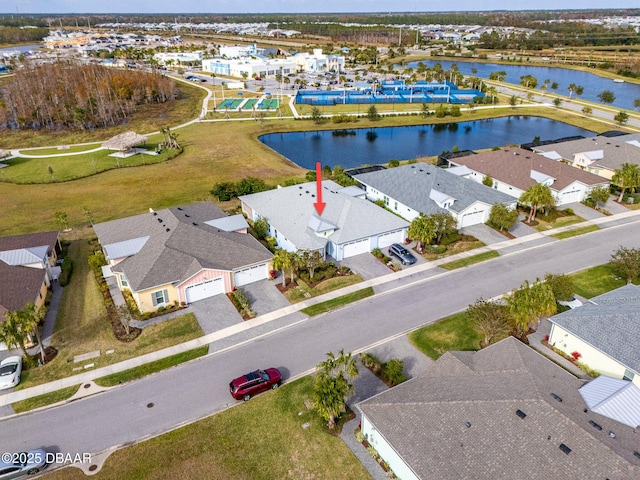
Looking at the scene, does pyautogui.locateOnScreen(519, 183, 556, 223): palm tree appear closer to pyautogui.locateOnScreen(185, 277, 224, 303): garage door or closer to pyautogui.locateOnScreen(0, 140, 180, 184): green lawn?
pyautogui.locateOnScreen(185, 277, 224, 303): garage door

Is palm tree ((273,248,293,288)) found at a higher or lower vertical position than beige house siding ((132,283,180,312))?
higher

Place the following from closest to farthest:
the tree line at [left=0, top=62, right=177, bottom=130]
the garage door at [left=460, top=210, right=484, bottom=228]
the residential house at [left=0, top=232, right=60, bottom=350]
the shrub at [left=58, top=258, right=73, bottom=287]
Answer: the residential house at [left=0, top=232, right=60, bottom=350]
the shrub at [left=58, top=258, right=73, bottom=287]
the garage door at [left=460, top=210, right=484, bottom=228]
the tree line at [left=0, top=62, right=177, bottom=130]

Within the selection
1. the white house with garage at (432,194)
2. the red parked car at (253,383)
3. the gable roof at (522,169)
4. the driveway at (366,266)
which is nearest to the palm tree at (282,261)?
the driveway at (366,266)

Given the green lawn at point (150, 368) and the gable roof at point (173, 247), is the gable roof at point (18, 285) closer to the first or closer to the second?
the gable roof at point (173, 247)

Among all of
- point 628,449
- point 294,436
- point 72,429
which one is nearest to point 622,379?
point 628,449

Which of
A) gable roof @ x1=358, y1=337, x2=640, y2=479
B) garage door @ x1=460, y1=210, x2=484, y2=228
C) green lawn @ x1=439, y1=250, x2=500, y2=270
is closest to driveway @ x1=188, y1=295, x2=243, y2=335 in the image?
gable roof @ x1=358, y1=337, x2=640, y2=479

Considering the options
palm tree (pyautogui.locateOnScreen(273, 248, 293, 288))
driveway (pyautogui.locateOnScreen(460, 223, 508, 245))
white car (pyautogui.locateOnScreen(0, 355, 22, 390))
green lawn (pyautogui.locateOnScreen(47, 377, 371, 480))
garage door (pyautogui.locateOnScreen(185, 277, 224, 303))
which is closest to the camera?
green lawn (pyautogui.locateOnScreen(47, 377, 371, 480))
